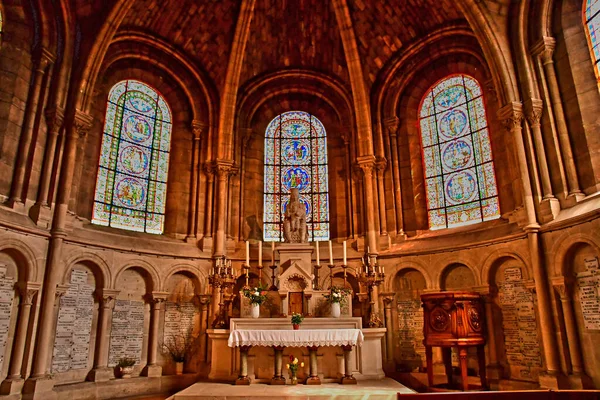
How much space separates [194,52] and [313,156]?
5.48m

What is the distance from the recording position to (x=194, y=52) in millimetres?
15438

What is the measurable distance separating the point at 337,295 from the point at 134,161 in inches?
300

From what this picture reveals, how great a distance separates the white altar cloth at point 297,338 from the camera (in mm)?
10031

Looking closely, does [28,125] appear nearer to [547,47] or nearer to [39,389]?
[39,389]

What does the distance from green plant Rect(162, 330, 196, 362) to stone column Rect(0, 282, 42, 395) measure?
149 inches

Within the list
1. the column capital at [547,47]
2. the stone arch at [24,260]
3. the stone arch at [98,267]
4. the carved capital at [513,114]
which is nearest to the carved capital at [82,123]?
the stone arch at [98,267]

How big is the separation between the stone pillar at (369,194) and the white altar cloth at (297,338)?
170 inches

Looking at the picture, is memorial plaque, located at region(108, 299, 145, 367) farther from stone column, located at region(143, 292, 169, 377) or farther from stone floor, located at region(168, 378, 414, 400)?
stone floor, located at region(168, 378, 414, 400)

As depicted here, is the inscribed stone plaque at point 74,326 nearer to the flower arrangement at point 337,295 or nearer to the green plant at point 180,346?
the green plant at point 180,346

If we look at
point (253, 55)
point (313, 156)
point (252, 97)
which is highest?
point (253, 55)

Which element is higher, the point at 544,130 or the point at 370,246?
the point at 544,130

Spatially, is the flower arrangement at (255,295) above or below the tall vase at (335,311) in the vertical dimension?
above

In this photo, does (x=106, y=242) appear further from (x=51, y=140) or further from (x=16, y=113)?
(x=16, y=113)

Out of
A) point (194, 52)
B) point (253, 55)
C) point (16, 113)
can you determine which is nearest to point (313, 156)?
point (253, 55)
